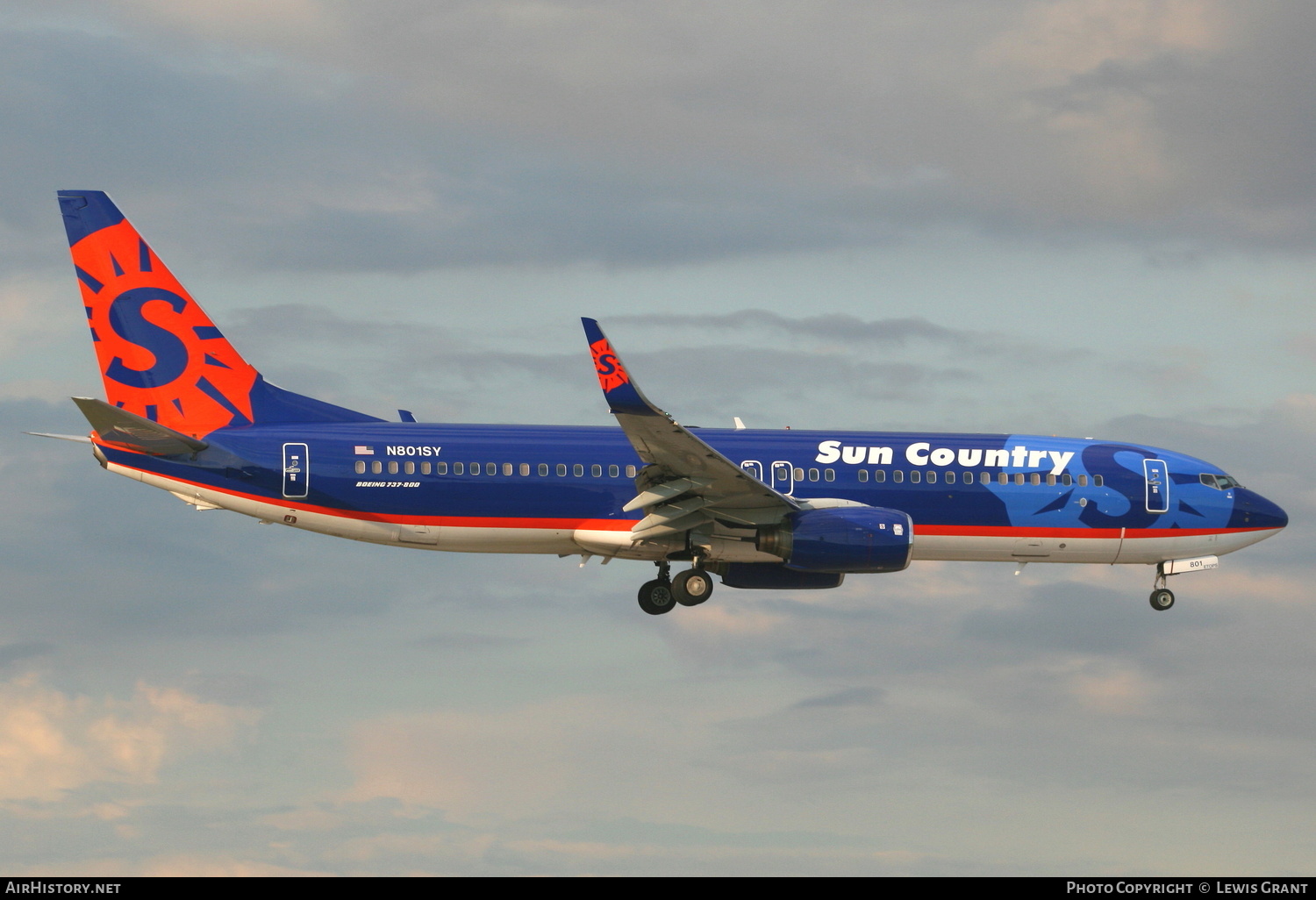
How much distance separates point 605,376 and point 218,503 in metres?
11.0

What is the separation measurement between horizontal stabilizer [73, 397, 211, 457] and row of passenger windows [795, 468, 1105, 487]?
15357mm

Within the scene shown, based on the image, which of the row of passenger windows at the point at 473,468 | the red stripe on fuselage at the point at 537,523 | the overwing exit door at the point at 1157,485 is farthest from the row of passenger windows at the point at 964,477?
the row of passenger windows at the point at 473,468

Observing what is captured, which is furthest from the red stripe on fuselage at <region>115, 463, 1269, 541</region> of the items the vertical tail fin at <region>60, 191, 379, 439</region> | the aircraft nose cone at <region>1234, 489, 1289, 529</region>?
the aircraft nose cone at <region>1234, 489, 1289, 529</region>

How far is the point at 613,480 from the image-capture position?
38.3 metres

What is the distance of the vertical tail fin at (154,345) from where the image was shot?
38656 mm

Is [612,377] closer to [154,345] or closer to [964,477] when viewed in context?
[964,477]

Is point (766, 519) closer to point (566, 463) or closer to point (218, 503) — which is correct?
point (566, 463)

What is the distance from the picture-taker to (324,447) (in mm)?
37656

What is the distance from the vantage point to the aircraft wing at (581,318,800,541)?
3309cm

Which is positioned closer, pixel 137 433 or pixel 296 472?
pixel 137 433

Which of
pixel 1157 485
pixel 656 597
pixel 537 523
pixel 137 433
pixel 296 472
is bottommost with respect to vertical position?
pixel 656 597

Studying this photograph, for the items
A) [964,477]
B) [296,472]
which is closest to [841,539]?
[964,477]

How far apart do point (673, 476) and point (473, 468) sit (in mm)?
5144

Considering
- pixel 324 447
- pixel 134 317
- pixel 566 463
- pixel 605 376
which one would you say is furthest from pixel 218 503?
pixel 605 376
